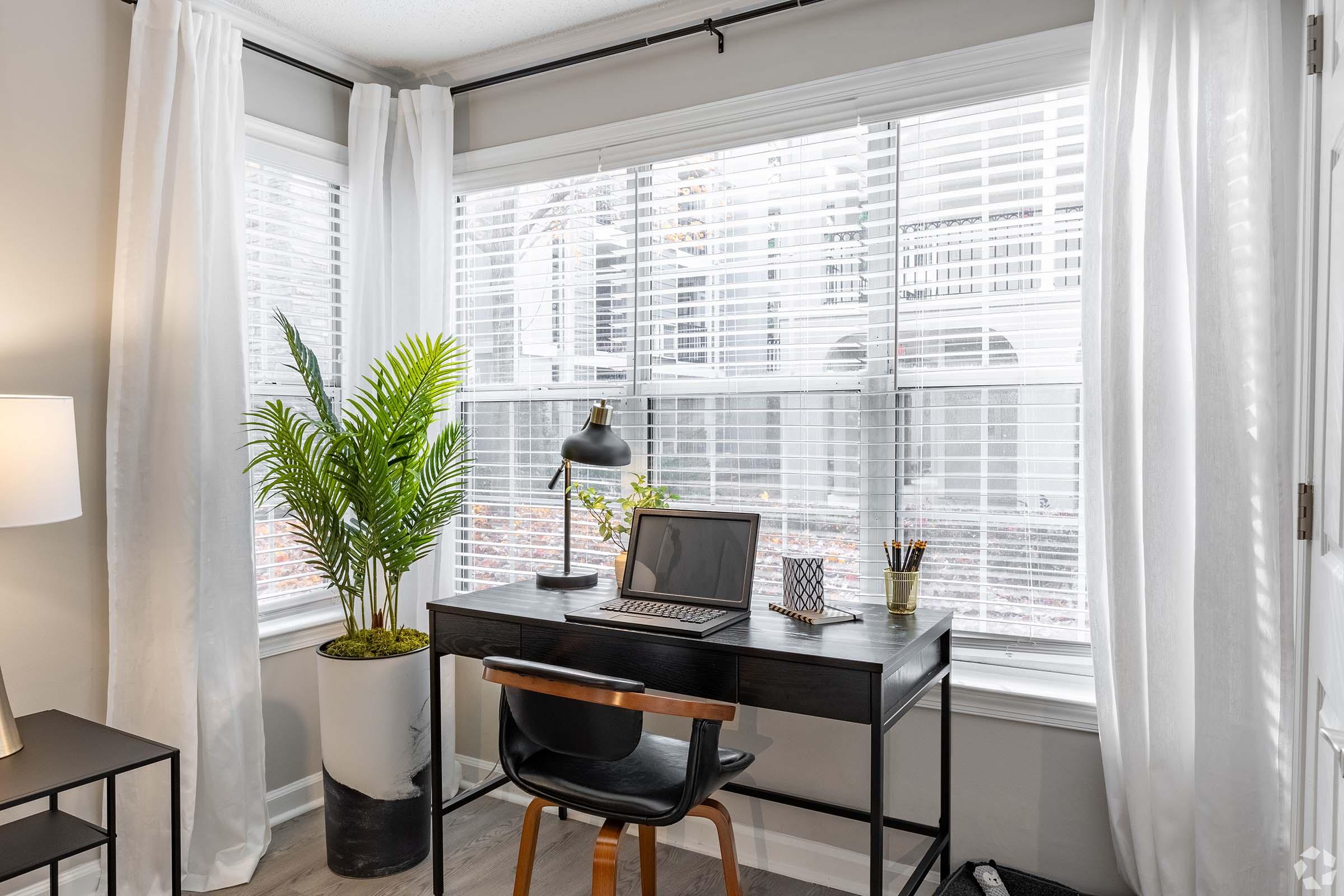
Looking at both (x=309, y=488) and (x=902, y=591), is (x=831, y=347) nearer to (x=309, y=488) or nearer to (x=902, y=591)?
(x=902, y=591)

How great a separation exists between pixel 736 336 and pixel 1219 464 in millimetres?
1319

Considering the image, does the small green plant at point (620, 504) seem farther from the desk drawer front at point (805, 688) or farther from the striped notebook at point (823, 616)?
the desk drawer front at point (805, 688)

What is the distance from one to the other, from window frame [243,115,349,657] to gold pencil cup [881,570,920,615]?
1941 mm

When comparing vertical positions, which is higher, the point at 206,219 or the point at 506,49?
the point at 506,49

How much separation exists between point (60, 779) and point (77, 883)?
2.98 feet

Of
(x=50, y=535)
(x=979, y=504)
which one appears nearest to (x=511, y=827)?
(x=50, y=535)

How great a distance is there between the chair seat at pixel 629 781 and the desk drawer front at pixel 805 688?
0.19 metres

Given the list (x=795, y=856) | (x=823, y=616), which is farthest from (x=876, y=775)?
(x=795, y=856)

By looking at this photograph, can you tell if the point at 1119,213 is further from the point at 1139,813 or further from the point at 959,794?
the point at 959,794

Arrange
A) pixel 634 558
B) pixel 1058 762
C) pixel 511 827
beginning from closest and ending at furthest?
pixel 1058 762 → pixel 634 558 → pixel 511 827

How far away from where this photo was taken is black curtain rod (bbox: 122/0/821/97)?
99.5 inches

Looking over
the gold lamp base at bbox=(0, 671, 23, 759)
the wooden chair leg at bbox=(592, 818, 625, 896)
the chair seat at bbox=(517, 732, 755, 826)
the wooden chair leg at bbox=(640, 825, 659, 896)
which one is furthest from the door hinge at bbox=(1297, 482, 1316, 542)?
the gold lamp base at bbox=(0, 671, 23, 759)

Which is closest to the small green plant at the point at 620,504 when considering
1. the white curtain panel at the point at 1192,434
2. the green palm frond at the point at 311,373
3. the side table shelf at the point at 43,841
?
the green palm frond at the point at 311,373

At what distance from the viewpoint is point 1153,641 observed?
77.1 inches
